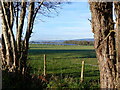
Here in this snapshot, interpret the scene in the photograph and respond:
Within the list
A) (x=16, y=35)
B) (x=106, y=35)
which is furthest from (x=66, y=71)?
(x=106, y=35)

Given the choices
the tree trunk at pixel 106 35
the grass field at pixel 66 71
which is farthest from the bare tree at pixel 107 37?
the grass field at pixel 66 71

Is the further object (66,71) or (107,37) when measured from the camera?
(66,71)

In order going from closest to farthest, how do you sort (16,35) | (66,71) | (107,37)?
1. (107,37)
2. (16,35)
3. (66,71)

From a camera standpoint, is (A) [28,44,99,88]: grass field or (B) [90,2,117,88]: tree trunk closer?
(B) [90,2,117,88]: tree trunk

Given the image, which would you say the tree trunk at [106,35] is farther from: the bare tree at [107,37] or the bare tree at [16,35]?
the bare tree at [16,35]

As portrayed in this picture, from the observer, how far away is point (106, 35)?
164 inches

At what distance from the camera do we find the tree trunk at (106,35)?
13.6 ft

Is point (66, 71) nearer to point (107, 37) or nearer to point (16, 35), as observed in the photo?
point (16, 35)

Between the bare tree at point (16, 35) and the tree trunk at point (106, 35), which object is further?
the bare tree at point (16, 35)

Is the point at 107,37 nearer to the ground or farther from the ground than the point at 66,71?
farther from the ground

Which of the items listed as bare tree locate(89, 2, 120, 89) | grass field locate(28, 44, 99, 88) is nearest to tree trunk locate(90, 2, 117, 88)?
bare tree locate(89, 2, 120, 89)

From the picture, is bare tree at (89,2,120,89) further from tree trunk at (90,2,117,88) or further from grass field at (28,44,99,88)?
grass field at (28,44,99,88)

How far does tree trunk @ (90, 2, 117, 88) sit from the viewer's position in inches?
163

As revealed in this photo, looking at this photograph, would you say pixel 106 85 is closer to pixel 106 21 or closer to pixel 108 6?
pixel 106 21
